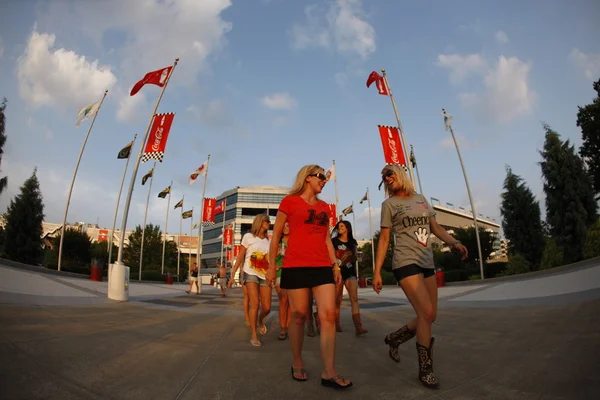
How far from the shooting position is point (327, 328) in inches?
104

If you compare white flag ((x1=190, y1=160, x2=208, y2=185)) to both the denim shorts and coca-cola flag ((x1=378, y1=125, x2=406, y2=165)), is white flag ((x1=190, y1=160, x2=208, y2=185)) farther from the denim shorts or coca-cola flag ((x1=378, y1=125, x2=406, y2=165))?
the denim shorts

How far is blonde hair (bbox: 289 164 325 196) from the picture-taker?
318 cm

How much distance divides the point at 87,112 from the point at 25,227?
8.59 metres

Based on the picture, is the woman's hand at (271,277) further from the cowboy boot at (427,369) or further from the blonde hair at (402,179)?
the blonde hair at (402,179)

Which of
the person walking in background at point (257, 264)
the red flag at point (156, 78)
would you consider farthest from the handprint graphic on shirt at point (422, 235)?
the red flag at point (156, 78)

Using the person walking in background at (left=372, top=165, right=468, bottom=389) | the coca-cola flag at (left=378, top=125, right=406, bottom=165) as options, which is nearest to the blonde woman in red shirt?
the person walking in background at (left=372, top=165, right=468, bottom=389)

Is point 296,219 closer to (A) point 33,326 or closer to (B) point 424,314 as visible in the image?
(B) point 424,314

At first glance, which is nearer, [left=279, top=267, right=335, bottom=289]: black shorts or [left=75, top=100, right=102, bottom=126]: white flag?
[left=279, top=267, right=335, bottom=289]: black shorts

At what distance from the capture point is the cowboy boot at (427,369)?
2535 mm

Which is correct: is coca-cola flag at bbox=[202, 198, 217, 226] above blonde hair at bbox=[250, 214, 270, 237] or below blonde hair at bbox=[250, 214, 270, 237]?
above

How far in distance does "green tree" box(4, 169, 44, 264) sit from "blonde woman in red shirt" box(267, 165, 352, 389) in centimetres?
1445

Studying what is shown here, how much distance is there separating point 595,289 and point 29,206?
32.7 m

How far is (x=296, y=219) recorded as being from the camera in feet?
9.87

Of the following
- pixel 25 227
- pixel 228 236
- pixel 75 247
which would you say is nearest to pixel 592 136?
pixel 228 236
